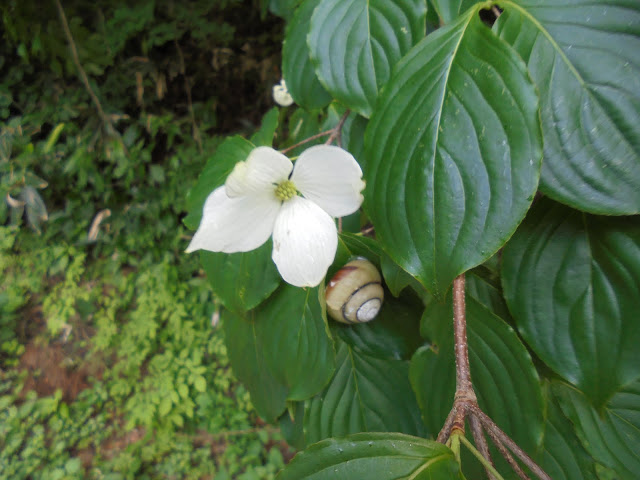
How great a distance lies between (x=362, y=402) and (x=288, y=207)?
382 millimetres

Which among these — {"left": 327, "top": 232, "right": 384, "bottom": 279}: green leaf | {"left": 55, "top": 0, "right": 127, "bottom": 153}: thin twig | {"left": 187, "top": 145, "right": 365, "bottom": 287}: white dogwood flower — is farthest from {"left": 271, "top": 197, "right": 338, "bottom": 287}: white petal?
{"left": 55, "top": 0, "right": 127, "bottom": 153}: thin twig

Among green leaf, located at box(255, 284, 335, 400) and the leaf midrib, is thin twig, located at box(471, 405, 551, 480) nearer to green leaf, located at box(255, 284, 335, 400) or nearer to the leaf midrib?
the leaf midrib

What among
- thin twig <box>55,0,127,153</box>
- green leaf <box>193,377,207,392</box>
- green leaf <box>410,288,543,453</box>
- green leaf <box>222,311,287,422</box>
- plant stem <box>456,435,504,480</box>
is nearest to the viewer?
plant stem <box>456,435,504,480</box>

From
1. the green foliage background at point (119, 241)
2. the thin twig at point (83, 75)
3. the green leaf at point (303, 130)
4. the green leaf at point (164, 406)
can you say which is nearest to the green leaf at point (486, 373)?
the green leaf at point (303, 130)

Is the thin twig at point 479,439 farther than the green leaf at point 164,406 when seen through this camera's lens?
No

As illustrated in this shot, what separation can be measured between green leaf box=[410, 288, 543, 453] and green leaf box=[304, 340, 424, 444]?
13 centimetres

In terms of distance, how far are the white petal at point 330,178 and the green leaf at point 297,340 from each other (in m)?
0.15

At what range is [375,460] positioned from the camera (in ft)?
1.10

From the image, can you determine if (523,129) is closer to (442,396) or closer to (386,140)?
(386,140)

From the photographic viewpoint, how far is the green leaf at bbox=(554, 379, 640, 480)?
0.54 metres

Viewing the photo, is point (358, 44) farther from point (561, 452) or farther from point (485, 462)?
point (561, 452)

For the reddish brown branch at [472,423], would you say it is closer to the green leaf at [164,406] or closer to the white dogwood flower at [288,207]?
the white dogwood flower at [288,207]

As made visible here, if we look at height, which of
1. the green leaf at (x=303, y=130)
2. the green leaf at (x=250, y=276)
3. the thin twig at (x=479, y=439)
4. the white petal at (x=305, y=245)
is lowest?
the green leaf at (x=250, y=276)

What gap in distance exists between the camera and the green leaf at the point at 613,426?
537 mm
